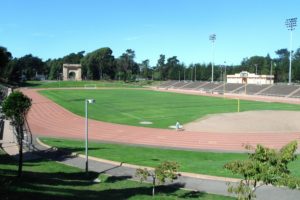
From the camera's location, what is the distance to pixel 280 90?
3642 inches

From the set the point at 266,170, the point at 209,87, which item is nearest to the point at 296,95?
the point at 209,87

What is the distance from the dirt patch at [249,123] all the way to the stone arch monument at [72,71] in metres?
124

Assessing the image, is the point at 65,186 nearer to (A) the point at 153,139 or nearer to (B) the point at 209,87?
(A) the point at 153,139

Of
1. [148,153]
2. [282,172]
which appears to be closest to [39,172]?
[148,153]

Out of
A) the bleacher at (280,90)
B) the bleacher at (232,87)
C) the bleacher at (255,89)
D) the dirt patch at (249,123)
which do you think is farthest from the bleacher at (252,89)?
the dirt patch at (249,123)

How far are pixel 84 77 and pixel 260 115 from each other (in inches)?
5675

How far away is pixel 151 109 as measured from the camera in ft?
182

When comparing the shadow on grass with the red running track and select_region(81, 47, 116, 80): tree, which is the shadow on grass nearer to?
the red running track

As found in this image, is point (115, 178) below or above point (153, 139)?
above

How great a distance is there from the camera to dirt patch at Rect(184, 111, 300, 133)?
37.2 meters

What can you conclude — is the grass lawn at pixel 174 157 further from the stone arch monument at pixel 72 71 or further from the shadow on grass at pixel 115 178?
the stone arch monument at pixel 72 71

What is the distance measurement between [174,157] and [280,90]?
7369 cm

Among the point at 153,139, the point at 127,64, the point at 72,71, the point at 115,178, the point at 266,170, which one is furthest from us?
the point at 127,64

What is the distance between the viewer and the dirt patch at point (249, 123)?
37.2 metres
